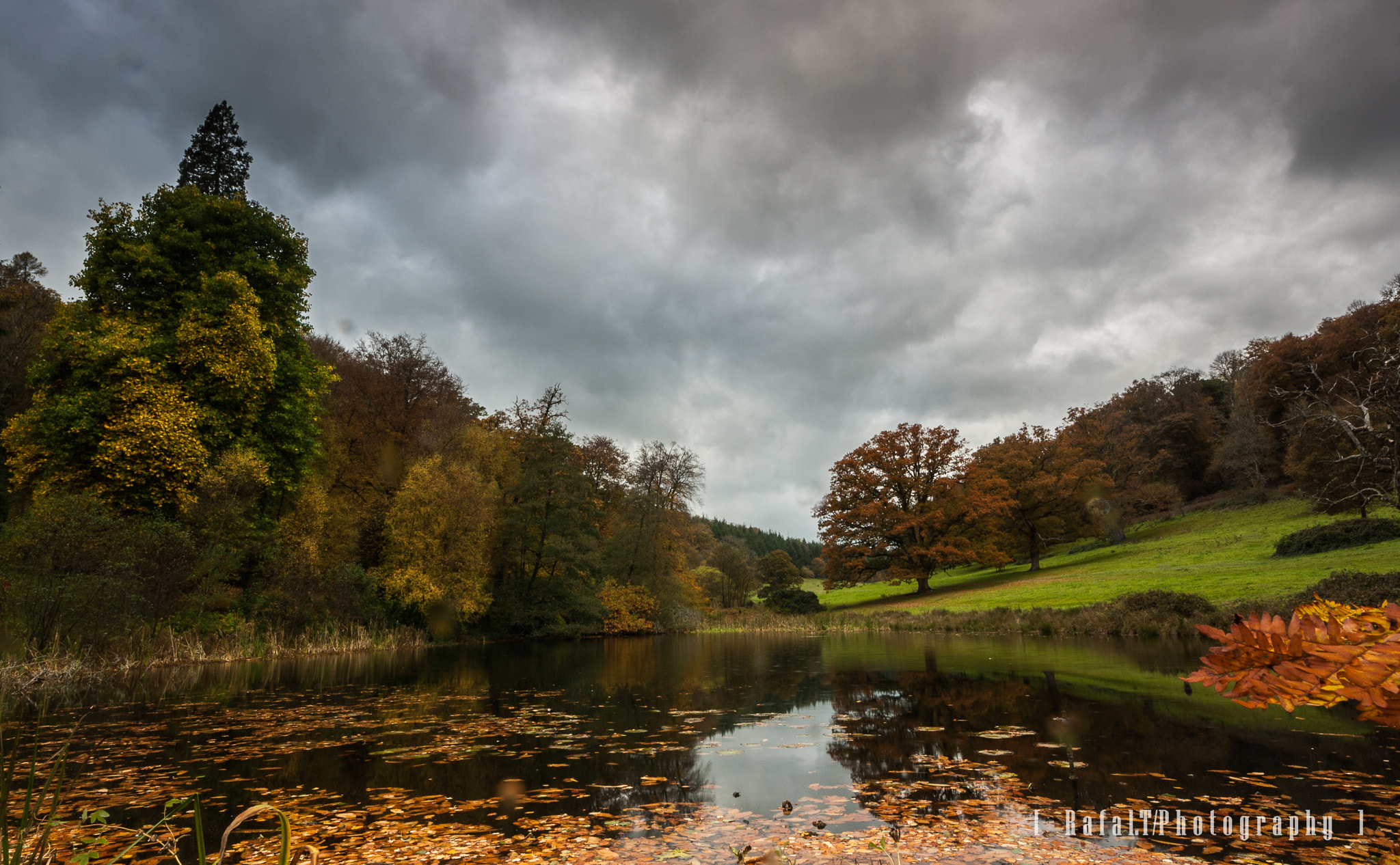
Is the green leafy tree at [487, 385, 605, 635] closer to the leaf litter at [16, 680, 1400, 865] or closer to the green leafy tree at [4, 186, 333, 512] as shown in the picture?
the green leafy tree at [4, 186, 333, 512]

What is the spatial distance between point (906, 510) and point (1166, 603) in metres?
23.2

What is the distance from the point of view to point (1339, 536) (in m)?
23.0

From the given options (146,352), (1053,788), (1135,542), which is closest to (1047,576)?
(1135,542)

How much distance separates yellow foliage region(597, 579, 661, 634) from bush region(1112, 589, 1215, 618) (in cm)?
2348

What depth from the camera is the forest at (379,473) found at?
58.5 ft

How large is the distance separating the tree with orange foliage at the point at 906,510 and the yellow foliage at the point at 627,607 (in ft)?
40.8

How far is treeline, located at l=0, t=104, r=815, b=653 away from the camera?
1552 cm

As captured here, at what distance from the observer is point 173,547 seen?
52.1 ft

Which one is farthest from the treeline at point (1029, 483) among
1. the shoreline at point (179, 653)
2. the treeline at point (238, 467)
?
the shoreline at point (179, 653)

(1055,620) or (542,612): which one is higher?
(1055,620)

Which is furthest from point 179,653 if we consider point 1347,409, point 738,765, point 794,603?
point 1347,409

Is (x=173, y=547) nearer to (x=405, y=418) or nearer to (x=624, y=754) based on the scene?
(x=624, y=754)

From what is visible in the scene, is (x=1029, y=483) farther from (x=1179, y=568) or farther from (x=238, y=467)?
(x=238, y=467)

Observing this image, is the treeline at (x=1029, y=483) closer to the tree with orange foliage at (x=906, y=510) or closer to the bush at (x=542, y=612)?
the tree with orange foliage at (x=906, y=510)
